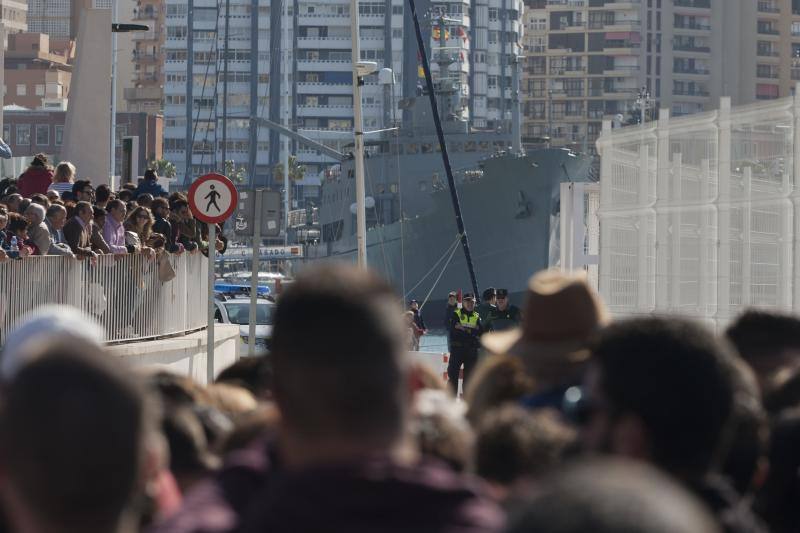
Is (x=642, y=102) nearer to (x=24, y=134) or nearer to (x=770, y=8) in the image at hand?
(x=24, y=134)

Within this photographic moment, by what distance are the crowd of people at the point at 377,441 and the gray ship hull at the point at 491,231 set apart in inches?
2145

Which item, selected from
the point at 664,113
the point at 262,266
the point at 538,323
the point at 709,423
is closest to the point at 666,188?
the point at 664,113

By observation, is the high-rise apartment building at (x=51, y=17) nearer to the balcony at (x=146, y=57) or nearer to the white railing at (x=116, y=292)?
the balcony at (x=146, y=57)

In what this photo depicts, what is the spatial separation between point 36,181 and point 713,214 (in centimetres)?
914

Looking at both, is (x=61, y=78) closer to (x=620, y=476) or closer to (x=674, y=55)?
(x=674, y=55)

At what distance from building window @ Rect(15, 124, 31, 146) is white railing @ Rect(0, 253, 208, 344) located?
9936 centimetres

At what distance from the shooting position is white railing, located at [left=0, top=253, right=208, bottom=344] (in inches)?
651

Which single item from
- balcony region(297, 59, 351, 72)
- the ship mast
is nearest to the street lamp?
the ship mast

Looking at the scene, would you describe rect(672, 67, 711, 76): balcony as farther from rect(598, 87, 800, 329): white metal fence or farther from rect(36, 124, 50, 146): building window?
rect(598, 87, 800, 329): white metal fence

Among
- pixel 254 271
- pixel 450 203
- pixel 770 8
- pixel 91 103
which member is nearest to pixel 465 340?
pixel 254 271

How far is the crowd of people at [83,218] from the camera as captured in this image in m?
15.4

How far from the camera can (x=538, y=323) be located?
15.0 ft

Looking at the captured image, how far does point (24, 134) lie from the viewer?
119562 mm

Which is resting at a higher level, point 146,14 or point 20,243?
point 146,14
